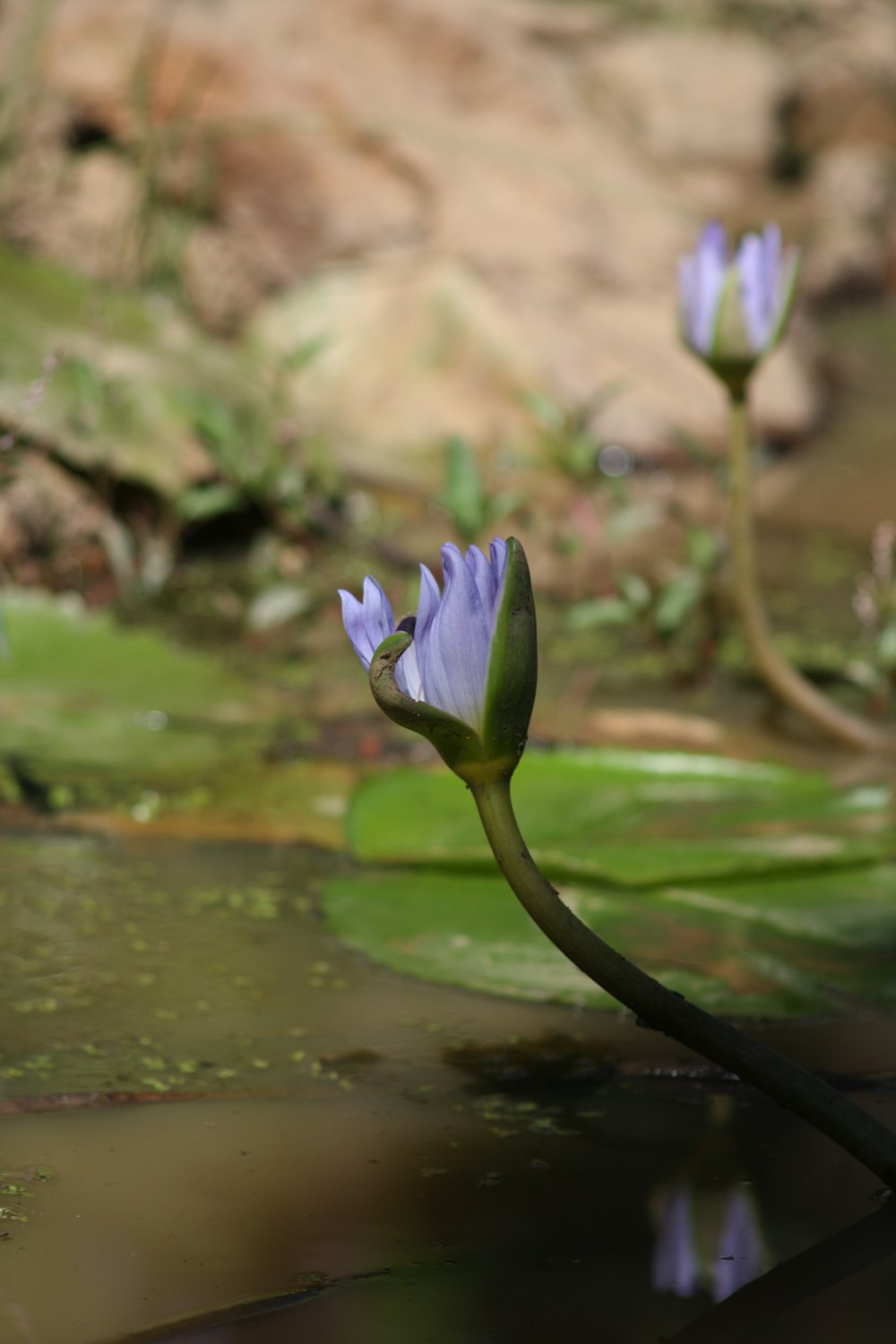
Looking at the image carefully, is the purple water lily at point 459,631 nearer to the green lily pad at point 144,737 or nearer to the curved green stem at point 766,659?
the green lily pad at point 144,737

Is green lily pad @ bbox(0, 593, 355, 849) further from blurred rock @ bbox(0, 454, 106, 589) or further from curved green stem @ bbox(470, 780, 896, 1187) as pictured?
curved green stem @ bbox(470, 780, 896, 1187)

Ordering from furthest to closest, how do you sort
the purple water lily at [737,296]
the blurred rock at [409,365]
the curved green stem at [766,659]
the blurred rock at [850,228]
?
1. the blurred rock at [850,228]
2. the blurred rock at [409,365]
3. the curved green stem at [766,659]
4. the purple water lily at [737,296]

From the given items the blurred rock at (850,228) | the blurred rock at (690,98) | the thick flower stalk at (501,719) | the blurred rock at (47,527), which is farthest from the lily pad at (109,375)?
the blurred rock at (690,98)

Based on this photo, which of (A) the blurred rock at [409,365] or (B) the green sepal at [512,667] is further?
(A) the blurred rock at [409,365]

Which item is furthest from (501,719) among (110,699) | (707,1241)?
(110,699)

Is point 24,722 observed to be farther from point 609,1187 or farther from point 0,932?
point 609,1187

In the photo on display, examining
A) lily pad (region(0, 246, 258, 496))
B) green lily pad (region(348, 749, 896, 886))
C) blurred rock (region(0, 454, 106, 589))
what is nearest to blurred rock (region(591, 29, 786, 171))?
lily pad (region(0, 246, 258, 496))
